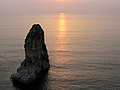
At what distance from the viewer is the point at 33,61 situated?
3339 inches

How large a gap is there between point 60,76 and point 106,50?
54.5 meters

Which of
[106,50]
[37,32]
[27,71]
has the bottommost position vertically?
[106,50]

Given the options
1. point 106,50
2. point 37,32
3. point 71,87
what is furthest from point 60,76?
point 106,50

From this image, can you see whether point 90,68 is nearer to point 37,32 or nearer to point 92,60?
point 92,60

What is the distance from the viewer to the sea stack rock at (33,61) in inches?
3127

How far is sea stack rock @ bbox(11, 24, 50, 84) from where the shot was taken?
79438 millimetres

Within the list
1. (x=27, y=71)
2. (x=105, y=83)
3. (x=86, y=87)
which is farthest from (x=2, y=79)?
(x=105, y=83)

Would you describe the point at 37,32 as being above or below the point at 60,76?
above

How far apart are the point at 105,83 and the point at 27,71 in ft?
81.7

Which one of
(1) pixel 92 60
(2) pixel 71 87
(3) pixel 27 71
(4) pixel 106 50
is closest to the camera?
(2) pixel 71 87

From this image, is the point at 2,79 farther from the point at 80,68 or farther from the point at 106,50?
the point at 106,50

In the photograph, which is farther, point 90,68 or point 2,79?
point 90,68

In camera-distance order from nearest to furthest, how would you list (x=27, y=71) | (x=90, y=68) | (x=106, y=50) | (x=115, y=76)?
(x=27, y=71)
(x=115, y=76)
(x=90, y=68)
(x=106, y=50)

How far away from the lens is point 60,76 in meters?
86.8
